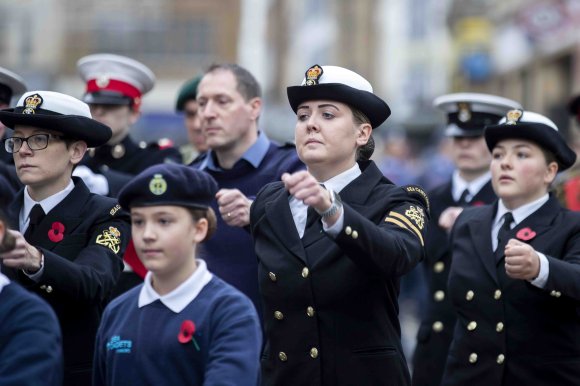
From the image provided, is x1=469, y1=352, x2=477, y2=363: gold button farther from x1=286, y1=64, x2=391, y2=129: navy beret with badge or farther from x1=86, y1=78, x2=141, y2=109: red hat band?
x1=86, y1=78, x2=141, y2=109: red hat band

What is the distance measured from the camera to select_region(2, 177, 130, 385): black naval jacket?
7285 mm

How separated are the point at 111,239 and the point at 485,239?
7.08 ft

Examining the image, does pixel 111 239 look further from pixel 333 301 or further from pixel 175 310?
pixel 175 310

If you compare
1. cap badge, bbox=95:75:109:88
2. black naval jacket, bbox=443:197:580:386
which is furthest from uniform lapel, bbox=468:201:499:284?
cap badge, bbox=95:75:109:88

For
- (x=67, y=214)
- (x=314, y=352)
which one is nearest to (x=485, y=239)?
(x=314, y=352)

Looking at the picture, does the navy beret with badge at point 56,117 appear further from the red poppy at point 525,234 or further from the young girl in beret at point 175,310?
the red poppy at point 525,234

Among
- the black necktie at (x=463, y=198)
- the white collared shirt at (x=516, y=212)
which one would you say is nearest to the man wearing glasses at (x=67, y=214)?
the white collared shirt at (x=516, y=212)

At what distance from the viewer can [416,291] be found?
771 inches

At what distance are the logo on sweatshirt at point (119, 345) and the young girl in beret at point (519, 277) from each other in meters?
2.18

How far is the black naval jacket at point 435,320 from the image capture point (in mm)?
9773

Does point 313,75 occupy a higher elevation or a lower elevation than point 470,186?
higher

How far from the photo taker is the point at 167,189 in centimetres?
618

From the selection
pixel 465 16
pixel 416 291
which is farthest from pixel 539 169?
pixel 465 16

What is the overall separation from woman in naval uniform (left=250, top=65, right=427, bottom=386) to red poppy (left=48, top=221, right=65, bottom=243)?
1076 mm
